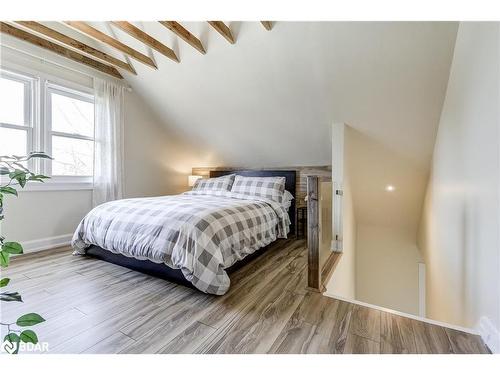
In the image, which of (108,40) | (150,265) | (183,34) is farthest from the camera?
(108,40)

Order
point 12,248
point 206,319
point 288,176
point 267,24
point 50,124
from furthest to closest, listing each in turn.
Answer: point 288,176, point 50,124, point 267,24, point 206,319, point 12,248

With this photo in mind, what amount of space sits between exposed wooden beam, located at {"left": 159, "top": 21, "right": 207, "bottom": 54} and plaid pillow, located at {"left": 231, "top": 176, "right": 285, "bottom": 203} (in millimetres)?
1678

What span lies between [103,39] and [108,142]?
129cm

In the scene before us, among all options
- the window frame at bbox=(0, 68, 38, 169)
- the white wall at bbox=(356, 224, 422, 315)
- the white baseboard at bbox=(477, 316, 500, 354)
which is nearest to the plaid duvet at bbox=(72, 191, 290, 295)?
the window frame at bbox=(0, 68, 38, 169)

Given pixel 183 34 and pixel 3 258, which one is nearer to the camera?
pixel 3 258

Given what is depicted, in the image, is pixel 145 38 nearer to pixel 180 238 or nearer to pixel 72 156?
pixel 72 156

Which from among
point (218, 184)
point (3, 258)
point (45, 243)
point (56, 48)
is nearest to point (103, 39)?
point (56, 48)

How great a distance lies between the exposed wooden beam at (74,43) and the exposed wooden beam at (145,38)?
0.72 m

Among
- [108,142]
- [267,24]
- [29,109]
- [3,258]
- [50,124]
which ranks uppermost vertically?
[267,24]

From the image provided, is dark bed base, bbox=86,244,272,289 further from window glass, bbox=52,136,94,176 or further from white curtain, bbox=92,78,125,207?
window glass, bbox=52,136,94,176

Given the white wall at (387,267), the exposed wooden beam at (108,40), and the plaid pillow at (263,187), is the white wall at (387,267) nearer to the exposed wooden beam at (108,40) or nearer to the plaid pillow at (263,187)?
the plaid pillow at (263,187)

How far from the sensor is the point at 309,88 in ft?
8.32
